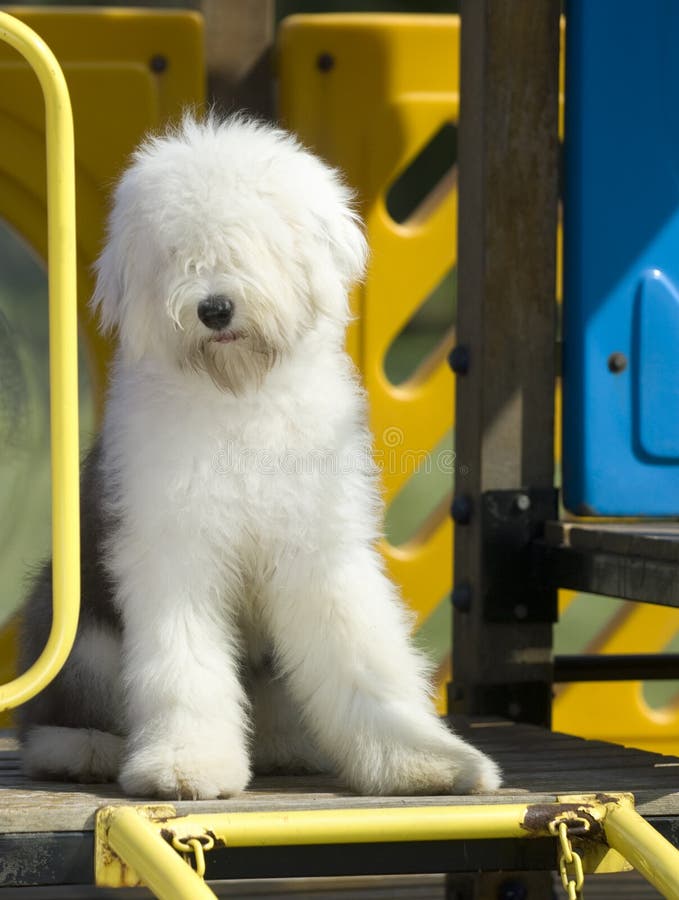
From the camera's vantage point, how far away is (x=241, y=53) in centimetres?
415

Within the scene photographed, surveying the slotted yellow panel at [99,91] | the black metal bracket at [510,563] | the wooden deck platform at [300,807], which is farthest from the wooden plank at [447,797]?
the slotted yellow panel at [99,91]

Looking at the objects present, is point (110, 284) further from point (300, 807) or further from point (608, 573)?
point (608, 573)

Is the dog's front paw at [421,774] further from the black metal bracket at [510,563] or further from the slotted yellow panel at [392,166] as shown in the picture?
the slotted yellow panel at [392,166]

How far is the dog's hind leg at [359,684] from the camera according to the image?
98.4 inches

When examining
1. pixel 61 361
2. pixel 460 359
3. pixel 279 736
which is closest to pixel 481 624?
pixel 460 359

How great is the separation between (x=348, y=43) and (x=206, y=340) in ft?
6.36

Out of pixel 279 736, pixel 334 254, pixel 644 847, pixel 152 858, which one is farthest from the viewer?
pixel 279 736

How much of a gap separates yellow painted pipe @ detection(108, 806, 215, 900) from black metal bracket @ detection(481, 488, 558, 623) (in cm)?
141

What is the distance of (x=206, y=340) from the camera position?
8.08ft

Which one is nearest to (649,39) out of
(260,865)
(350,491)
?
(350,491)

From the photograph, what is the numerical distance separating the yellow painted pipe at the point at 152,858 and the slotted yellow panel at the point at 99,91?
75.2 inches

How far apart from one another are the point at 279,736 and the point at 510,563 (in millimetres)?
947

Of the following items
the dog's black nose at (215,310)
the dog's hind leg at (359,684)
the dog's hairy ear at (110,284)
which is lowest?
the dog's hind leg at (359,684)

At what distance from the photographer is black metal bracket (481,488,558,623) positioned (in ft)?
11.5
